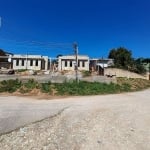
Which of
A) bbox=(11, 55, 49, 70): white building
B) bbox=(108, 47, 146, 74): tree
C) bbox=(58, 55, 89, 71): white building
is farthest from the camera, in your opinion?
bbox=(58, 55, 89, 71): white building

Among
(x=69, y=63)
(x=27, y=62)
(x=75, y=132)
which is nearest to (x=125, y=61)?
(x=69, y=63)

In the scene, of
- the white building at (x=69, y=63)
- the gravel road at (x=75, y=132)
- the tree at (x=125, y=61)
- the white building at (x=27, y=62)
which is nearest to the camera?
the gravel road at (x=75, y=132)

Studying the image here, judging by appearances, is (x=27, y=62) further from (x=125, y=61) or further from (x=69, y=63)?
(x=125, y=61)

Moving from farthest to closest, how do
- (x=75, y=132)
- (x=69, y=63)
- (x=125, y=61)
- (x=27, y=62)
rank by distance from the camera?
1. (x=125, y=61)
2. (x=69, y=63)
3. (x=27, y=62)
4. (x=75, y=132)

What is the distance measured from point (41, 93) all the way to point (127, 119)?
36.0 ft

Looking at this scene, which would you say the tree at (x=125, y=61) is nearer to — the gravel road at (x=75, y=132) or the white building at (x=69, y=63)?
the white building at (x=69, y=63)

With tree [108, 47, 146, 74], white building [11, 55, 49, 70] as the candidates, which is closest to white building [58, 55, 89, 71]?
white building [11, 55, 49, 70]

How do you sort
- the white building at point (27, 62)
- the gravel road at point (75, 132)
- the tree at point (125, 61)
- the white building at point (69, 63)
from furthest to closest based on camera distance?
1. the white building at point (69, 63)
2. the white building at point (27, 62)
3. the tree at point (125, 61)
4. the gravel road at point (75, 132)

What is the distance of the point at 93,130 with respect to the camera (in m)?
6.62

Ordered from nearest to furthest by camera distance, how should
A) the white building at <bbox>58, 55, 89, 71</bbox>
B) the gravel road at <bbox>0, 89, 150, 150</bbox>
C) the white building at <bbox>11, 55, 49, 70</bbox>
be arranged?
the gravel road at <bbox>0, 89, 150, 150</bbox> → the white building at <bbox>11, 55, 49, 70</bbox> → the white building at <bbox>58, 55, 89, 71</bbox>

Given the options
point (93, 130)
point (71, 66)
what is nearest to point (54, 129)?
point (93, 130)

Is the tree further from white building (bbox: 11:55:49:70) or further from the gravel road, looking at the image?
the gravel road

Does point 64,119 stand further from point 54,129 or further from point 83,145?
point 83,145

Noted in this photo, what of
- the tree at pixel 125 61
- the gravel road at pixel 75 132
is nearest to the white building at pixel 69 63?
the tree at pixel 125 61
